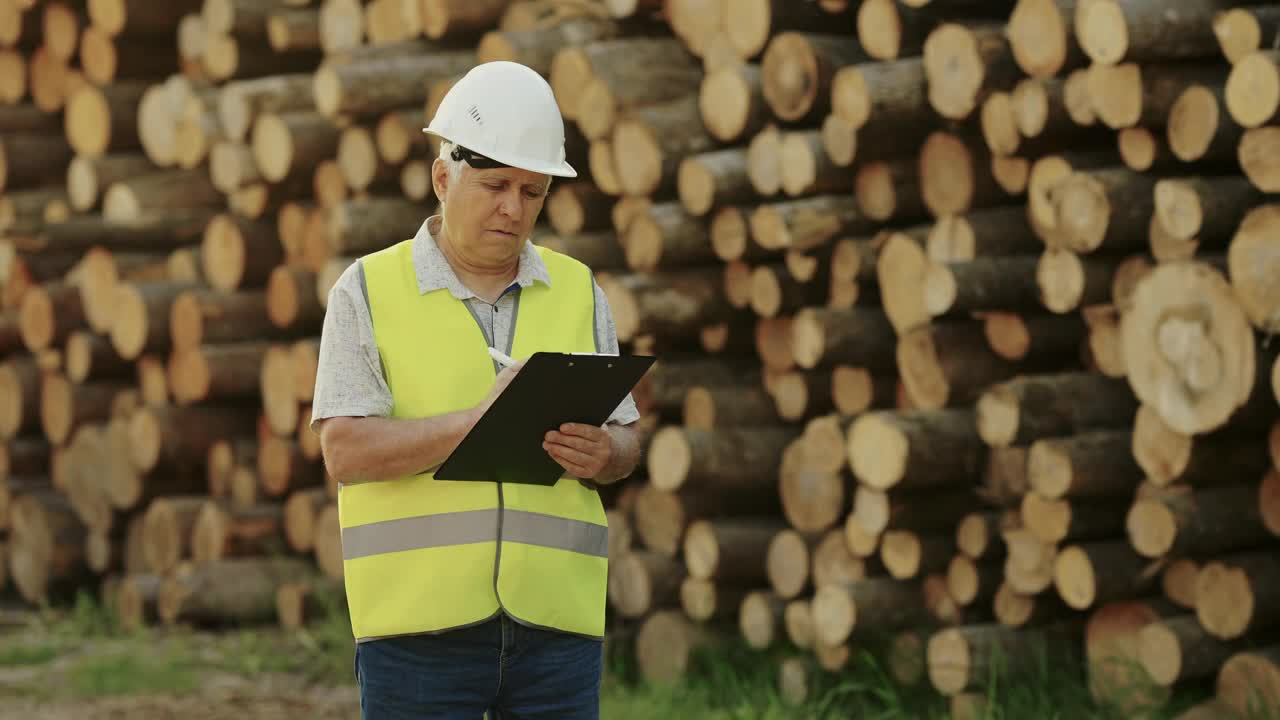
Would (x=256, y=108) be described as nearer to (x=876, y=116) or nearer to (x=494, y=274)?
(x=876, y=116)

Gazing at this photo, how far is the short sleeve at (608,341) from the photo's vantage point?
3109 mm

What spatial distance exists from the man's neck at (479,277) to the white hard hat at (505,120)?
17 centimetres

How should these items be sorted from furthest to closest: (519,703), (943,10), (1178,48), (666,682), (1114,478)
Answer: (666,682), (943,10), (1114,478), (1178,48), (519,703)

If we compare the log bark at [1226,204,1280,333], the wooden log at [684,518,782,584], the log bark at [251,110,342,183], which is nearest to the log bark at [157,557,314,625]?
the log bark at [251,110,342,183]

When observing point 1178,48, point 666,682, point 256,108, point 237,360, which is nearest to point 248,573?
point 237,360

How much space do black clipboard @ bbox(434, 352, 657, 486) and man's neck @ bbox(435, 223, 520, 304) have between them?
9.5 inches

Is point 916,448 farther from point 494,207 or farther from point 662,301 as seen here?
point 494,207

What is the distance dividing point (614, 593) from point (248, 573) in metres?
1.99

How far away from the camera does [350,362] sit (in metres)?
2.89

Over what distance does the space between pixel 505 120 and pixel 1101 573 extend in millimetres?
2560

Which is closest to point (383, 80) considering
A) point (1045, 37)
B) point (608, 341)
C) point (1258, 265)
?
point (1045, 37)

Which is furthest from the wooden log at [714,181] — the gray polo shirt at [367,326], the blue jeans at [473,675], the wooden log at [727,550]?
the blue jeans at [473,675]

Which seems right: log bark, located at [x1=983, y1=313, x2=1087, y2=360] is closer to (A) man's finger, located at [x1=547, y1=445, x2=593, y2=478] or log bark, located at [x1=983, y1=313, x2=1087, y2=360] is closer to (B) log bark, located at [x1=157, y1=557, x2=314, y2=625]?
(A) man's finger, located at [x1=547, y1=445, x2=593, y2=478]

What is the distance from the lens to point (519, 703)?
295cm
